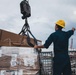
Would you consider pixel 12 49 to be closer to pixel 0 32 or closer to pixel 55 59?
pixel 55 59

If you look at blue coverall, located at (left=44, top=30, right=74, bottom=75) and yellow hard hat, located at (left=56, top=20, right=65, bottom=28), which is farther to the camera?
yellow hard hat, located at (left=56, top=20, right=65, bottom=28)

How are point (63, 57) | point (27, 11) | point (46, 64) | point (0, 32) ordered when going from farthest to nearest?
1. point (46, 64)
2. point (27, 11)
3. point (0, 32)
4. point (63, 57)

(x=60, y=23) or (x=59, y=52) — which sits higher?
(x=60, y=23)

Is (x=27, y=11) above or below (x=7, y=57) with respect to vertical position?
above

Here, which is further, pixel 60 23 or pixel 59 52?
pixel 60 23

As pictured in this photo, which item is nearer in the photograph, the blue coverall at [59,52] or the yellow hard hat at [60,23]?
the blue coverall at [59,52]

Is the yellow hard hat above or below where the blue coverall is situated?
above

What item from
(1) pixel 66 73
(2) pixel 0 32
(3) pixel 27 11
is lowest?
(1) pixel 66 73

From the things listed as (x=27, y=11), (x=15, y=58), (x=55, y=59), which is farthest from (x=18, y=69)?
(x=27, y=11)

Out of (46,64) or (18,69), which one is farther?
(46,64)

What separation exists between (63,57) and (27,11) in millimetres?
2868

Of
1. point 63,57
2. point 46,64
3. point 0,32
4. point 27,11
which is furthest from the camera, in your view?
point 46,64

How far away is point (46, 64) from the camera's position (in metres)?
9.55

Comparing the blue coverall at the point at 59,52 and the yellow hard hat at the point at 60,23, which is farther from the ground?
the yellow hard hat at the point at 60,23
